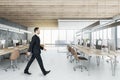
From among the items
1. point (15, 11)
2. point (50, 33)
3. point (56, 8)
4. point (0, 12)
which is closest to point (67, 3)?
point (56, 8)

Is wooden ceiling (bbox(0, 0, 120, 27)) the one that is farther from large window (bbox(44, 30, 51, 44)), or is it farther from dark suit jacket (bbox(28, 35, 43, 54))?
large window (bbox(44, 30, 51, 44))

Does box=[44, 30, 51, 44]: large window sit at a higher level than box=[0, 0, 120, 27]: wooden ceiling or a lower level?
lower

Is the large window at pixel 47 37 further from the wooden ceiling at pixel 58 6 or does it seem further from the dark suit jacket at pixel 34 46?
the dark suit jacket at pixel 34 46

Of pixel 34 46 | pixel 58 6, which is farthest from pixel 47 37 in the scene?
pixel 34 46

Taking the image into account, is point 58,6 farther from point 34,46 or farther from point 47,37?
point 47,37

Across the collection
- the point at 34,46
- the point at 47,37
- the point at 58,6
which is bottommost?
the point at 34,46

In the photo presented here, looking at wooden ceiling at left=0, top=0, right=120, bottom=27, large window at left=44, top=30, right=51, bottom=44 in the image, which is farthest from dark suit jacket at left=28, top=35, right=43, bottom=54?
large window at left=44, top=30, right=51, bottom=44

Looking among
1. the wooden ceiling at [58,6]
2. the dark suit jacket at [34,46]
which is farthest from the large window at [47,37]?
the dark suit jacket at [34,46]

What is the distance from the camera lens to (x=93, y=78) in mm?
4852

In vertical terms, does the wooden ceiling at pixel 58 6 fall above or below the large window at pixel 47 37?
above

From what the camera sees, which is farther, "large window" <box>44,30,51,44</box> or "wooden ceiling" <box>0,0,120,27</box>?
"large window" <box>44,30,51,44</box>

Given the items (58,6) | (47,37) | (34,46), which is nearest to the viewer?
(34,46)

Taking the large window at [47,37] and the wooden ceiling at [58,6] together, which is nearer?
the wooden ceiling at [58,6]

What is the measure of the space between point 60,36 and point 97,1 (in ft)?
19.8
